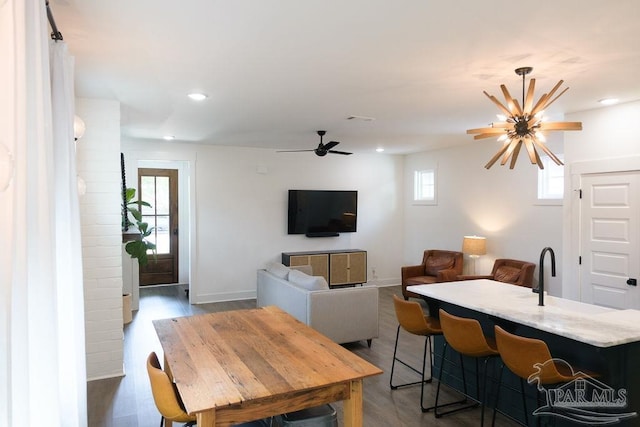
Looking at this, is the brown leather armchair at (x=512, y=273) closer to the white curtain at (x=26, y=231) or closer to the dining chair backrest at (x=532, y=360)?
the dining chair backrest at (x=532, y=360)

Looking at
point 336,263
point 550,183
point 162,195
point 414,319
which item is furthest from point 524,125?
point 162,195

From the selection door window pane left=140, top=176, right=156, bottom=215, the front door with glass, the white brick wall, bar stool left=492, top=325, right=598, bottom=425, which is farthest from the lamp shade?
door window pane left=140, top=176, right=156, bottom=215

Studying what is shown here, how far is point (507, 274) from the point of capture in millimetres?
5809

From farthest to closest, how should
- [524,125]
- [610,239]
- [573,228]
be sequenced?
[573,228] < [610,239] < [524,125]

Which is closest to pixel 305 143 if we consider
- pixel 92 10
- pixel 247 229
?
pixel 247 229

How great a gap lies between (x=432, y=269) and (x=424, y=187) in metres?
1.83

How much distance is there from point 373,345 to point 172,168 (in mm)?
5608

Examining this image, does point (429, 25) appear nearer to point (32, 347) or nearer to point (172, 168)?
point (32, 347)

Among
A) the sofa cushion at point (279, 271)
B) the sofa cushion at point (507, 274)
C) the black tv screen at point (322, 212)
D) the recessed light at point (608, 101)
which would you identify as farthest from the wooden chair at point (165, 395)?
the black tv screen at point (322, 212)

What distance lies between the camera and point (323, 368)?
2.11m

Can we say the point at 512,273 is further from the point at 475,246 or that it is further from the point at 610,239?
the point at 610,239

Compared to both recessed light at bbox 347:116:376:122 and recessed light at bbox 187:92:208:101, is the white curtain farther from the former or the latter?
recessed light at bbox 347:116:376:122

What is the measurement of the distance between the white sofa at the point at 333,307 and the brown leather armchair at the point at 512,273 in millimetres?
1866

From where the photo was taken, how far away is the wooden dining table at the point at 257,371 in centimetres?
184
